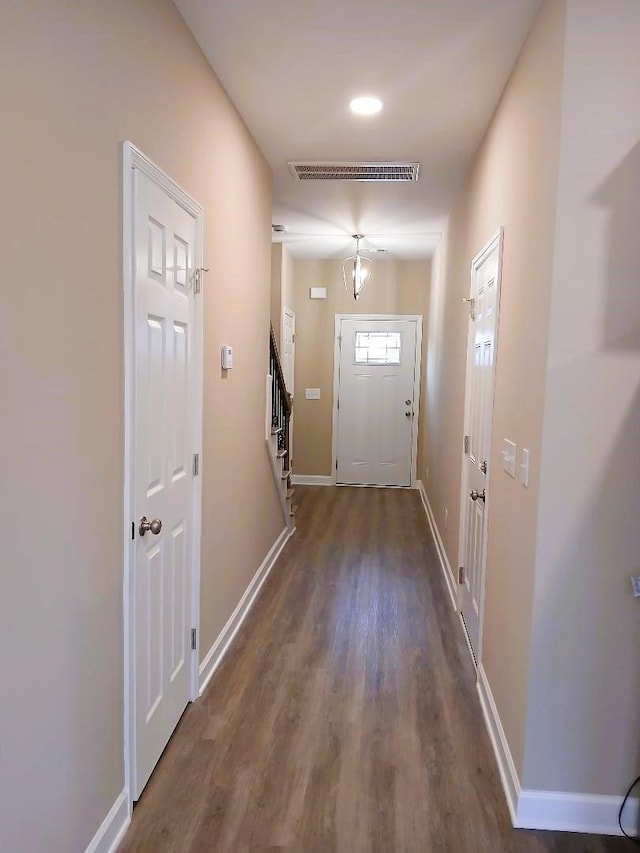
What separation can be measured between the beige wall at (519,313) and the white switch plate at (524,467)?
0.03m

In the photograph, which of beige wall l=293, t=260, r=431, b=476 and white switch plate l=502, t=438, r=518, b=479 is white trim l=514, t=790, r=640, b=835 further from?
beige wall l=293, t=260, r=431, b=476

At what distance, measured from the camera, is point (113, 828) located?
1.69 meters

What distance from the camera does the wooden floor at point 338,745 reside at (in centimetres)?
179

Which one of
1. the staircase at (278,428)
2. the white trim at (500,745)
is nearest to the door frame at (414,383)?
the staircase at (278,428)

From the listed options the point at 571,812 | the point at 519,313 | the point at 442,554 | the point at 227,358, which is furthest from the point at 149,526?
the point at 442,554

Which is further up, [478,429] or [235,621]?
[478,429]

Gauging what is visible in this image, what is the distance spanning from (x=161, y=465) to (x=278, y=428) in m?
2.89

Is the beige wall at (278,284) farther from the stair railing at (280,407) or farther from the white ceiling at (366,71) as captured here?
the white ceiling at (366,71)

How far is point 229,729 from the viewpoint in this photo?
231cm

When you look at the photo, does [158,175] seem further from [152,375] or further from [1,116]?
[1,116]

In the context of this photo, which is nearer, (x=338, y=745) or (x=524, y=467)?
(x=524, y=467)

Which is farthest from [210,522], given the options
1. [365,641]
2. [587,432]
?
[587,432]

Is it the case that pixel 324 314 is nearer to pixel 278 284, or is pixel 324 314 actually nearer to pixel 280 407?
pixel 278 284

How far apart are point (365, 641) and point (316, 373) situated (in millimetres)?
4384
